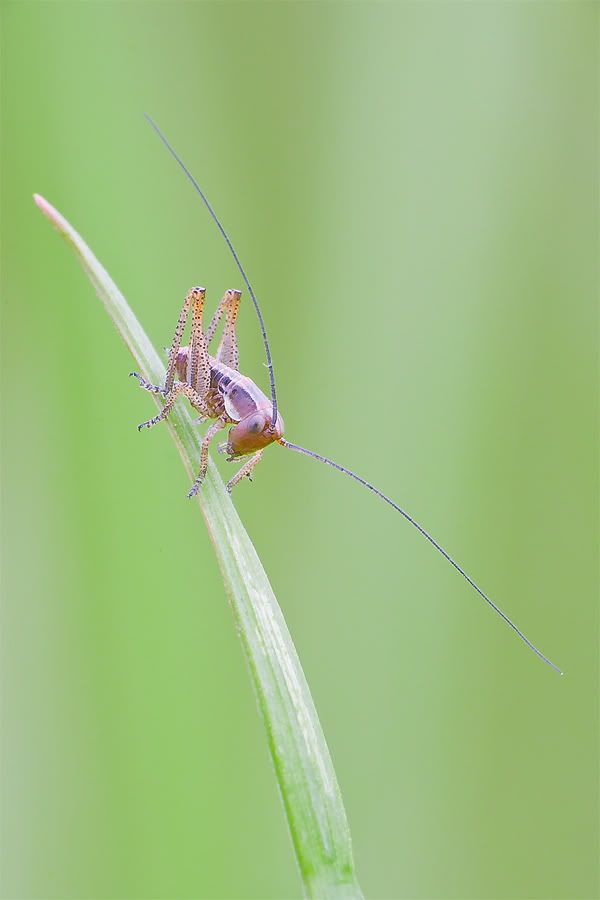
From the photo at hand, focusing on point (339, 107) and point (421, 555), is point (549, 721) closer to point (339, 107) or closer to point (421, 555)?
point (421, 555)

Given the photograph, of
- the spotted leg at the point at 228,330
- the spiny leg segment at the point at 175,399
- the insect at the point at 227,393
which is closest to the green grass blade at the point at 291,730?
the spiny leg segment at the point at 175,399

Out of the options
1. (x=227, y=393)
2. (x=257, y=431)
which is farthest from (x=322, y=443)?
(x=227, y=393)

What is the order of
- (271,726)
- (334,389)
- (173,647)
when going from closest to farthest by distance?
(271,726)
(173,647)
(334,389)

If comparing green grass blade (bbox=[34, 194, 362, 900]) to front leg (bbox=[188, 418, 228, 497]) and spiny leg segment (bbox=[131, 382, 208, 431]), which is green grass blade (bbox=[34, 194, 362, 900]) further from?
spiny leg segment (bbox=[131, 382, 208, 431])

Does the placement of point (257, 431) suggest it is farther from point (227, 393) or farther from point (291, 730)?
point (291, 730)

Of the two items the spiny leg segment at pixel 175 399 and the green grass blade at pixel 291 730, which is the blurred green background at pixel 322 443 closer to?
the spiny leg segment at pixel 175 399

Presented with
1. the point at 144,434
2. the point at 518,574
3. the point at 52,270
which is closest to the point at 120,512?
the point at 144,434
